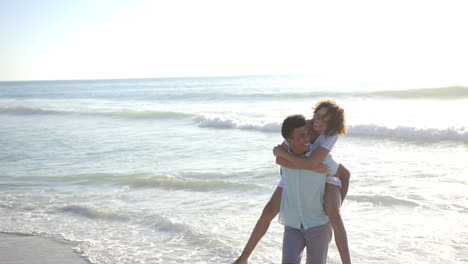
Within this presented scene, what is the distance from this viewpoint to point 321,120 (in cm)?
332

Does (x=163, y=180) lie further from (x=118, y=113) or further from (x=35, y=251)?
(x=118, y=113)

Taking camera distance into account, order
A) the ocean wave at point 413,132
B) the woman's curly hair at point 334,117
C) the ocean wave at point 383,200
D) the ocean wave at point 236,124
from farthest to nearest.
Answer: the ocean wave at point 236,124, the ocean wave at point 413,132, the ocean wave at point 383,200, the woman's curly hair at point 334,117

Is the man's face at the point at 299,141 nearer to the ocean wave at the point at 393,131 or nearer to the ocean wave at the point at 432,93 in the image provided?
the ocean wave at the point at 393,131

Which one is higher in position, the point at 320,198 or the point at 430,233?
the point at 320,198

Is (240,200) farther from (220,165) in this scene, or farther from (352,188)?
(220,165)

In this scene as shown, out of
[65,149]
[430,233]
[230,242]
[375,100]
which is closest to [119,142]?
[65,149]

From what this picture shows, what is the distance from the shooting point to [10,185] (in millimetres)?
8969

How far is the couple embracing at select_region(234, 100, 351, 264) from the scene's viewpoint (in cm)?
328

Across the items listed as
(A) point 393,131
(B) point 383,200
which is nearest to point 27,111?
(A) point 393,131

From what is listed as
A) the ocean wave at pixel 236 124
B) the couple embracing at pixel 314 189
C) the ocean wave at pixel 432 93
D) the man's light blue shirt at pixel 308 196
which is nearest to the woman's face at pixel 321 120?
the couple embracing at pixel 314 189

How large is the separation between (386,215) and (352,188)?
1332mm

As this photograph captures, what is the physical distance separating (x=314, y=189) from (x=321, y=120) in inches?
19.4

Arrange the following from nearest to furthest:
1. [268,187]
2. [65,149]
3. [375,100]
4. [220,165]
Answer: [268,187] → [220,165] → [65,149] → [375,100]

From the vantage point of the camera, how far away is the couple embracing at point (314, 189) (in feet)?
10.7
